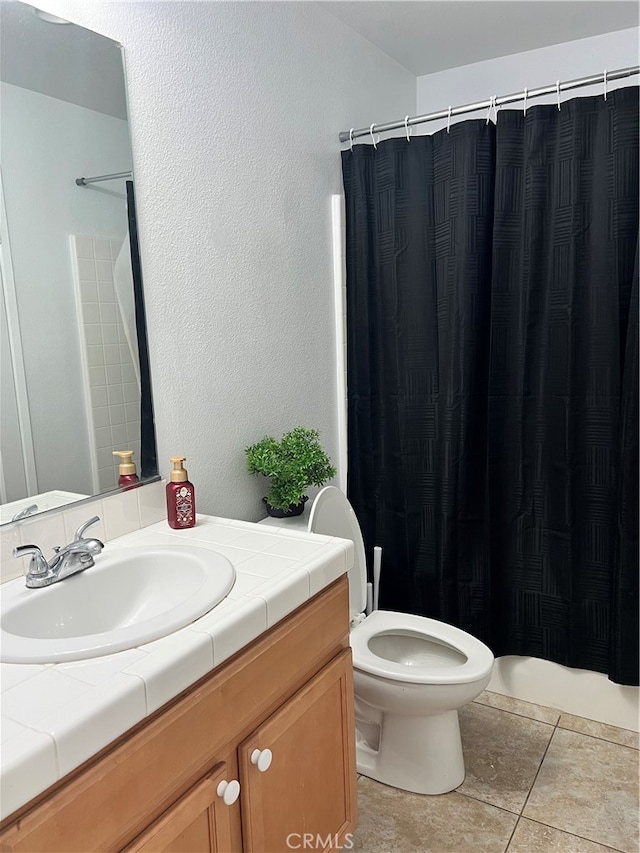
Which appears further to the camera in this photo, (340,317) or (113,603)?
(340,317)

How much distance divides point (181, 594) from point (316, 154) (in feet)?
4.99

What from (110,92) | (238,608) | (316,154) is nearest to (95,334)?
(110,92)

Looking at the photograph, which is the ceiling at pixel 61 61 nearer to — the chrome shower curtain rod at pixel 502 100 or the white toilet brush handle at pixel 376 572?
the chrome shower curtain rod at pixel 502 100

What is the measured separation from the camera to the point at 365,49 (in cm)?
236

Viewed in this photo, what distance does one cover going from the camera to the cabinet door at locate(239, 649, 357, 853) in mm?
1164

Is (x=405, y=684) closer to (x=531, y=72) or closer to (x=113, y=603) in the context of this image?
(x=113, y=603)

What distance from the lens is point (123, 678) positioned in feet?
2.97

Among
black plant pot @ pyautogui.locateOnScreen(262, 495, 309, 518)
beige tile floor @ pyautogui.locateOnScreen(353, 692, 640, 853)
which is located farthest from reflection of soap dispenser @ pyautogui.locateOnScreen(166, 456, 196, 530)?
beige tile floor @ pyautogui.locateOnScreen(353, 692, 640, 853)

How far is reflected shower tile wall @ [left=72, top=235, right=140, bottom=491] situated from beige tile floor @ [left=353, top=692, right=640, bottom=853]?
119 centimetres

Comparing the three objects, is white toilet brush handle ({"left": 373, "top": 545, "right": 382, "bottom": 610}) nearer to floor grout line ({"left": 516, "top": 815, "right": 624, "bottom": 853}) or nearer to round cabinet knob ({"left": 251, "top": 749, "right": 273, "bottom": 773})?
floor grout line ({"left": 516, "top": 815, "right": 624, "bottom": 853})

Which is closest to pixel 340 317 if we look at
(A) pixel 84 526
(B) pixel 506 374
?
(B) pixel 506 374

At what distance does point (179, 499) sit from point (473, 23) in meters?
1.88

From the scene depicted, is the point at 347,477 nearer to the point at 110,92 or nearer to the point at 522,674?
the point at 522,674

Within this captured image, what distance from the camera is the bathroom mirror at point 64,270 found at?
1299mm
